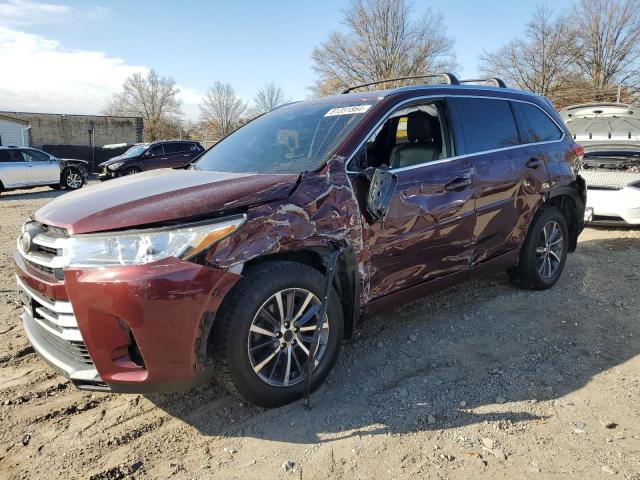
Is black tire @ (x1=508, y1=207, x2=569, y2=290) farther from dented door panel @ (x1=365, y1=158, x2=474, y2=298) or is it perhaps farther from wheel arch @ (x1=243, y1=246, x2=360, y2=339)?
wheel arch @ (x1=243, y1=246, x2=360, y2=339)

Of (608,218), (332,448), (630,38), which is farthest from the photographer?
(630,38)

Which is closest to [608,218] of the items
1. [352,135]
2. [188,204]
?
[352,135]

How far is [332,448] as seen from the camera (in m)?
2.53

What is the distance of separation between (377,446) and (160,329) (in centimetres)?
126

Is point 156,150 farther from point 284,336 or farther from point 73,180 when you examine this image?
point 284,336

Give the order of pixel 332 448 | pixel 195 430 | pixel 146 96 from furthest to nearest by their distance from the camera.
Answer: pixel 146 96 → pixel 195 430 → pixel 332 448

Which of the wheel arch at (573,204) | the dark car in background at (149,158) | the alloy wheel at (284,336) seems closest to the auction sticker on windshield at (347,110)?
the alloy wheel at (284,336)

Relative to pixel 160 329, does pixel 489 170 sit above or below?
above

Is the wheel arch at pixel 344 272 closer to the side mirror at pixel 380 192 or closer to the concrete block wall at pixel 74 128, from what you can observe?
the side mirror at pixel 380 192

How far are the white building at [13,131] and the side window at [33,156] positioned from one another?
1803 centimetres

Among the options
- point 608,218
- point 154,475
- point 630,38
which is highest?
point 630,38

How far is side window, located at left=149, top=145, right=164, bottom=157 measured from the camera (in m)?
19.3

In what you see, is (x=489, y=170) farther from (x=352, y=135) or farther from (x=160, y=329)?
(x=160, y=329)

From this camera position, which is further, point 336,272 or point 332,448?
point 336,272
